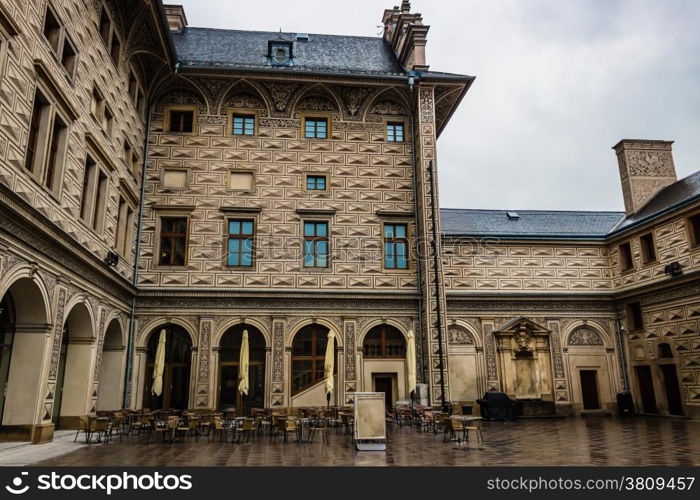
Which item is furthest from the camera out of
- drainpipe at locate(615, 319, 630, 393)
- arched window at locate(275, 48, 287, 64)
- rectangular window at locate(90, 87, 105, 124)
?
arched window at locate(275, 48, 287, 64)

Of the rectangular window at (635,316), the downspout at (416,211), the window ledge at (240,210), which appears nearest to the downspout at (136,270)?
the window ledge at (240,210)

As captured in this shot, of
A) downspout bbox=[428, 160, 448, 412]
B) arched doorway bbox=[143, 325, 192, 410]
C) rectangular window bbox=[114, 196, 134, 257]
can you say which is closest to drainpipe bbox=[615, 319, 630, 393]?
downspout bbox=[428, 160, 448, 412]

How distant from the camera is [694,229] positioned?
57.7 ft

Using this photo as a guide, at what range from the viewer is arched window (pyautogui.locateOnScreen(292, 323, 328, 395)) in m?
17.9

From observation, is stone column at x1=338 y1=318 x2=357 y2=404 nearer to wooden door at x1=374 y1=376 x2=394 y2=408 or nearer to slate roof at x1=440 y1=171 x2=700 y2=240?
wooden door at x1=374 y1=376 x2=394 y2=408

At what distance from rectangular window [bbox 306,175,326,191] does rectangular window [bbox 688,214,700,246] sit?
12.2 m

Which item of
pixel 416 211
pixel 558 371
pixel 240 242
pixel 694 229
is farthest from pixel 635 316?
pixel 240 242

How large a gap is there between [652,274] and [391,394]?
10.1 meters

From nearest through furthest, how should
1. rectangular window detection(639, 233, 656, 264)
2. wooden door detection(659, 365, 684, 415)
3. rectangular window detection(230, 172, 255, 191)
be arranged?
wooden door detection(659, 365, 684, 415)
rectangular window detection(230, 172, 255, 191)
rectangular window detection(639, 233, 656, 264)

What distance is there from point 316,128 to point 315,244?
14.6 feet

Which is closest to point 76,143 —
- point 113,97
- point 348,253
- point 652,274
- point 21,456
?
point 113,97

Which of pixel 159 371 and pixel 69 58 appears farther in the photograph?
pixel 159 371

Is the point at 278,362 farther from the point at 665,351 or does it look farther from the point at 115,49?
the point at 665,351

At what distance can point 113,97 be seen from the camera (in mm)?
15203
